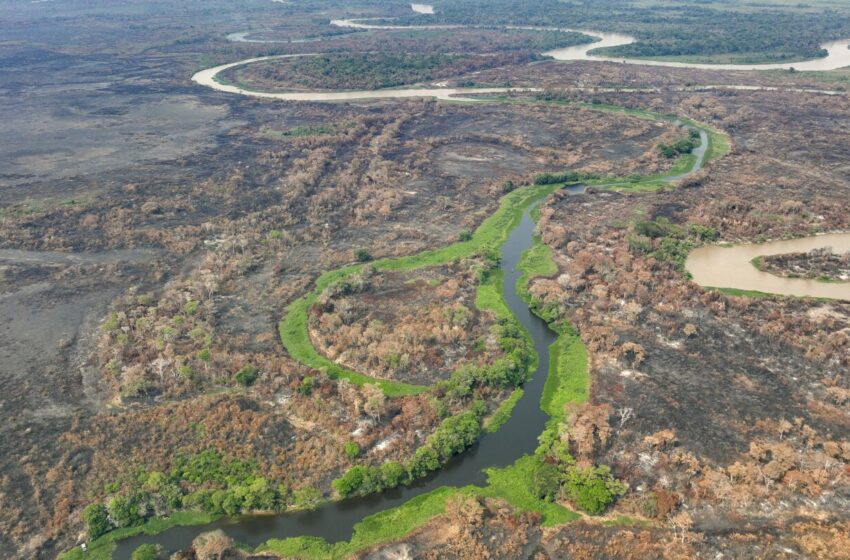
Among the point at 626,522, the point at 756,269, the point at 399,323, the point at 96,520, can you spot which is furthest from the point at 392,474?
the point at 756,269

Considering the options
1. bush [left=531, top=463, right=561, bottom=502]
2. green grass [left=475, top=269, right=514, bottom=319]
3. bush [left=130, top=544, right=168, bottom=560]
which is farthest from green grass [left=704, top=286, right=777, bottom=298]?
bush [left=130, top=544, right=168, bottom=560]

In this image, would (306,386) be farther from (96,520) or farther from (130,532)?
(96,520)

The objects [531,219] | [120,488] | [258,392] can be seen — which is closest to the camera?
[120,488]

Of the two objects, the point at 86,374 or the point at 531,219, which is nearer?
the point at 86,374

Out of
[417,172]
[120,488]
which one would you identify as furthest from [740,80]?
[120,488]

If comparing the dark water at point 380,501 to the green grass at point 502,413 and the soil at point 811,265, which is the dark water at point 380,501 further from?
the soil at point 811,265

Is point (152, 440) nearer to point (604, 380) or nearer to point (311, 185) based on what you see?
point (604, 380)

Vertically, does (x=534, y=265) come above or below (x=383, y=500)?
above
